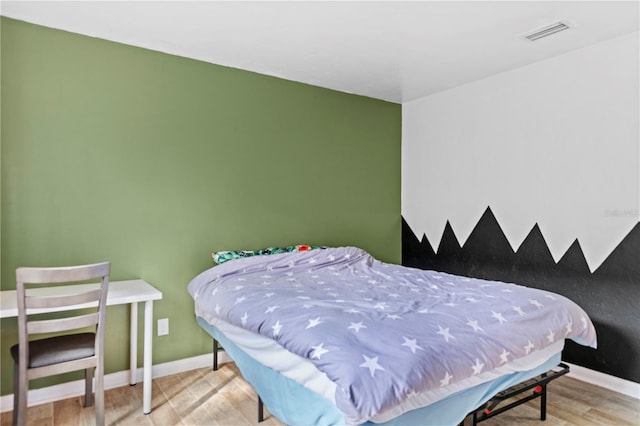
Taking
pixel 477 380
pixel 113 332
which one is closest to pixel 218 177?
pixel 113 332

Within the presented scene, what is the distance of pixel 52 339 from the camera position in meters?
2.27

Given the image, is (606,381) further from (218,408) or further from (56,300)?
(56,300)

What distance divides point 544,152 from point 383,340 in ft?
7.86

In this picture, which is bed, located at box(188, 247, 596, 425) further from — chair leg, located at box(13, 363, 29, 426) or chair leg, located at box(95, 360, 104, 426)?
chair leg, located at box(13, 363, 29, 426)

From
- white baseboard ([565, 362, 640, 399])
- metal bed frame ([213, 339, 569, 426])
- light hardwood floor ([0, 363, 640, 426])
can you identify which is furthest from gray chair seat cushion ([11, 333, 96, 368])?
white baseboard ([565, 362, 640, 399])

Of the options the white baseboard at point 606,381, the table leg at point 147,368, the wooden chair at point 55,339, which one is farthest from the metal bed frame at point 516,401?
the wooden chair at point 55,339

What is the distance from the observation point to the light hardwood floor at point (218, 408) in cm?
237

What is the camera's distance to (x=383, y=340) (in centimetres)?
167

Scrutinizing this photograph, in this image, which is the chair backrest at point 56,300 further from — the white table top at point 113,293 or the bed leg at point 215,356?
the bed leg at point 215,356

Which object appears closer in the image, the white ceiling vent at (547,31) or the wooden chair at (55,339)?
the wooden chair at (55,339)

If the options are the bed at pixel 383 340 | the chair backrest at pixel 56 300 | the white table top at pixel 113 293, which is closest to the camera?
the bed at pixel 383 340

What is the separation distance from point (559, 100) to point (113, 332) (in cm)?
365

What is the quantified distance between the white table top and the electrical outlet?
15.8 inches

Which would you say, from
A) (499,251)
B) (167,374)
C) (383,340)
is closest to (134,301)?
(167,374)
